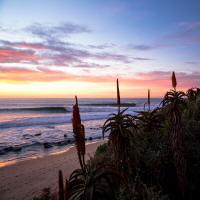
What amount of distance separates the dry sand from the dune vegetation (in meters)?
3.64

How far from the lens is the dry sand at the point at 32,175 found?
6.43m

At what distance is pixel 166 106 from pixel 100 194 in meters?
3.00

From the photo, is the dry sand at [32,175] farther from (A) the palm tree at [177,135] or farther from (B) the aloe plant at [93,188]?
(B) the aloe plant at [93,188]

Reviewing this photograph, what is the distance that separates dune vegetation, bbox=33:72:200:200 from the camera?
7.57ft

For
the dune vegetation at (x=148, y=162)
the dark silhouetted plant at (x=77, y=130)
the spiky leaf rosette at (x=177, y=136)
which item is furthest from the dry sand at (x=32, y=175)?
the dark silhouetted plant at (x=77, y=130)

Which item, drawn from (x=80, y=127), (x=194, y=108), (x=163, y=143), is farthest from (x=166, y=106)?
(x=194, y=108)

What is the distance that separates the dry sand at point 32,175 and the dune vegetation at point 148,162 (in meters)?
3.64

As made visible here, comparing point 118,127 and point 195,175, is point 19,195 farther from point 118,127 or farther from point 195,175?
point 195,175

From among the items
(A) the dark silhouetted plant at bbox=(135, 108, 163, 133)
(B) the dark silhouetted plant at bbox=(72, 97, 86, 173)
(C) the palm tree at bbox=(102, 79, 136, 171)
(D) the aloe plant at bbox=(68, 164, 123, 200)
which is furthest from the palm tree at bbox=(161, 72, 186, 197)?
(B) the dark silhouetted plant at bbox=(72, 97, 86, 173)

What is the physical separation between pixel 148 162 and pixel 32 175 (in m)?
6.16

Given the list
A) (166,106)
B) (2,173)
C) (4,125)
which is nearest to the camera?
(166,106)

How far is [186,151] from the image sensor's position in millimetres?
4816

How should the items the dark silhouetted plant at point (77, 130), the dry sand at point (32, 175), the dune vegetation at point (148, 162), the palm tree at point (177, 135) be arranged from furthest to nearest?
the dry sand at point (32, 175) < the palm tree at point (177, 135) < the dune vegetation at point (148, 162) < the dark silhouetted plant at point (77, 130)

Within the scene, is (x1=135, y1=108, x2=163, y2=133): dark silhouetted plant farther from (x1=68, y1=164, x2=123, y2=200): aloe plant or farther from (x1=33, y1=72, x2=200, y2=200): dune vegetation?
(x1=68, y1=164, x2=123, y2=200): aloe plant
